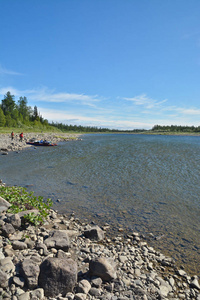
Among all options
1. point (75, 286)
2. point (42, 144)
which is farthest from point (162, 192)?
point (42, 144)

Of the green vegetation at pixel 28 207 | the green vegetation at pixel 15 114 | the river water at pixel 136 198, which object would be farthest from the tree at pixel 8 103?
the green vegetation at pixel 28 207

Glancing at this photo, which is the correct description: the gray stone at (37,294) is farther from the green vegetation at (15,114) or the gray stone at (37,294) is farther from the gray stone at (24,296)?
the green vegetation at (15,114)

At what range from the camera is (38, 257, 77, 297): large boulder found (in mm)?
4805

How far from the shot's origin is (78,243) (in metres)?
7.55

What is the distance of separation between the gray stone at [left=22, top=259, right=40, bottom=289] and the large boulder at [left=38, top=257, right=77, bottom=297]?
125 millimetres

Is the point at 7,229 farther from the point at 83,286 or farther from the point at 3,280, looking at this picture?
the point at 83,286

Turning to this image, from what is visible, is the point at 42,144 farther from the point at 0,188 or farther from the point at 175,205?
the point at 175,205

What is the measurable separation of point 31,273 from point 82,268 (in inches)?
71.8

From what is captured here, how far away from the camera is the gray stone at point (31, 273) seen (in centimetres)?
476

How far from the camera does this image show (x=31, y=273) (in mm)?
4879

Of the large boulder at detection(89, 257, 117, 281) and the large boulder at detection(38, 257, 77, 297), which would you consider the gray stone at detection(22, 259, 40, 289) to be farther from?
the large boulder at detection(89, 257, 117, 281)

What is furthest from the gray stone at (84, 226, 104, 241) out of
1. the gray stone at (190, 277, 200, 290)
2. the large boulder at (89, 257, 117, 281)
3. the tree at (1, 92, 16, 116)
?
the tree at (1, 92, 16, 116)

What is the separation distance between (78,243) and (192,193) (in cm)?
1185

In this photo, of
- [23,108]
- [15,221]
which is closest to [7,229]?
[15,221]
